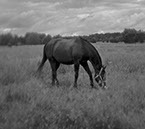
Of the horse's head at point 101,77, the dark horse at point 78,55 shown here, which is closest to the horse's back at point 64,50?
the dark horse at point 78,55

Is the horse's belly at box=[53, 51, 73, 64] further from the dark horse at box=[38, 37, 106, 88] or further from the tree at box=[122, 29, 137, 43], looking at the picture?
the tree at box=[122, 29, 137, 43]

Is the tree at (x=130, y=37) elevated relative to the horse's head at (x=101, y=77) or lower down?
lower down

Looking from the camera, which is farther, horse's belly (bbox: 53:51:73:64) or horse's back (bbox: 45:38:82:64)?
horse's belly (bbox: 53:51:73:64)

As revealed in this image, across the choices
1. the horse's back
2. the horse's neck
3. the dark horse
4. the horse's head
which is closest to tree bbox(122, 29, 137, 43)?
the horse's back

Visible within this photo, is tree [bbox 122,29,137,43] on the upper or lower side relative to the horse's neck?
lower

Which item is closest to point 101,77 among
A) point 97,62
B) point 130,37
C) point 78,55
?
point 97,62

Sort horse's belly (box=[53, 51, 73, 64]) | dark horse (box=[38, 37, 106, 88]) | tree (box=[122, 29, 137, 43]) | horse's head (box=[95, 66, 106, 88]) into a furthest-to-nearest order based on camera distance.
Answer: tree (box=[122, 29, 137, 43]), horse's belly (box=[53, 51, 73, 64]), dark horse (box=[38, 37, 106, 88]), horse's head (box=[95, 66, 106, 88])

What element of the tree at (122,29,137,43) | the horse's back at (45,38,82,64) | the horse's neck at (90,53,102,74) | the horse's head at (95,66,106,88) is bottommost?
the tree at (122,29,137,43)

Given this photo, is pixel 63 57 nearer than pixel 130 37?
Yes

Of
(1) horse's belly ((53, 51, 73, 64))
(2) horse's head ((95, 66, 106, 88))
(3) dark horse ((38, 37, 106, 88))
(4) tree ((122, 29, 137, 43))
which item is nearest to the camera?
(2) horse's head ((95, 66, 106, 88))

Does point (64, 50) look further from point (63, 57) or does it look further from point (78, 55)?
point (78, 55)

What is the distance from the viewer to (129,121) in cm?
442

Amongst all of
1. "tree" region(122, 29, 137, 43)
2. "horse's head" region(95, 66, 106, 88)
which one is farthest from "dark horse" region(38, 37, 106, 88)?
"tree" region(122, 29, 137, 43)

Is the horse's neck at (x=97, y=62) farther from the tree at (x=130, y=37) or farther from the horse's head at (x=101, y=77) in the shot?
the tree at (x=130, y=37)
